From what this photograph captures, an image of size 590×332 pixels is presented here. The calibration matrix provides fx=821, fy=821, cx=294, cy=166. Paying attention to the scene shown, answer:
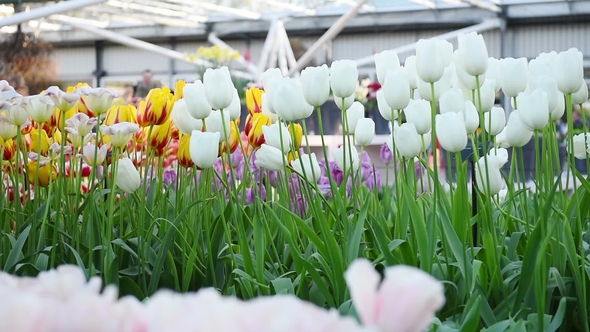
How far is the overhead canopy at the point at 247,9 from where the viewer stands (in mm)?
11984

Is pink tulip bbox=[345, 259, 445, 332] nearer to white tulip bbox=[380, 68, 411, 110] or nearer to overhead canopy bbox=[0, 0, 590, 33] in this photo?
white tulip bbox=[380, 68, 411, 110]

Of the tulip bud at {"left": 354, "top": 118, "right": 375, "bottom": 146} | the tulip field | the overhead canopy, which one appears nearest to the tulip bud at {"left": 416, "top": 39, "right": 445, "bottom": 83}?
the tulip field

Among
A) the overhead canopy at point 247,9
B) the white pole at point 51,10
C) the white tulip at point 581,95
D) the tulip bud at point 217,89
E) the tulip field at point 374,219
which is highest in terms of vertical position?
the overhead canopy at point 247,9

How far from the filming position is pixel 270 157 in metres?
1.14

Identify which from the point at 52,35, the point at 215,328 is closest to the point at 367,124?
the point at 215,328

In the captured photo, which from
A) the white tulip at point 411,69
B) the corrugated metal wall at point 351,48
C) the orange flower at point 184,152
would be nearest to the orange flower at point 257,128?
the orange flower at point 184,152

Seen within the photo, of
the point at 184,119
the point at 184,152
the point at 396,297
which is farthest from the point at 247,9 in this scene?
the point at 396,297

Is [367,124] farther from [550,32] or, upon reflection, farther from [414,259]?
[550,32]

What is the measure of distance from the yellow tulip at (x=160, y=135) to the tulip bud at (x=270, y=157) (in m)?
0.38

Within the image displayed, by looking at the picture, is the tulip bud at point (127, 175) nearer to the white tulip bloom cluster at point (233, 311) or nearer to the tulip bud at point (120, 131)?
the tulip bud at point (120, 131)

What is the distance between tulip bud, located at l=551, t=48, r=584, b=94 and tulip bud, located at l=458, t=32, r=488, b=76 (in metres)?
0.10

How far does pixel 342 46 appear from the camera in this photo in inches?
544

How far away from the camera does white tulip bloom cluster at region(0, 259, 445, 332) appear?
0.26 meters

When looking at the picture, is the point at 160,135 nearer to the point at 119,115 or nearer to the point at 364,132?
the point at 119,115
